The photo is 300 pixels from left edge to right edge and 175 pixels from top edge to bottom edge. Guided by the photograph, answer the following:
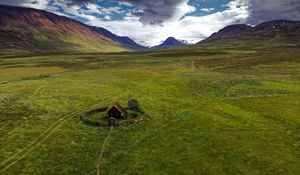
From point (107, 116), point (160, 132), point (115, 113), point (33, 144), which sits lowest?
point (33, 144)

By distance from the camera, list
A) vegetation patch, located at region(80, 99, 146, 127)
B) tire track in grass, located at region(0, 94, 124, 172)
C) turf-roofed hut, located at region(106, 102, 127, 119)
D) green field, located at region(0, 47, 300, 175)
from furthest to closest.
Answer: turf-roofed hut, located at region(106, 102, 127, 119)
vegetation patch, located at region(80, 99, 146, 127)
tire track in grass, located at region(0, 94, 124, 172)
green field, located at region(0, 47, 300, 175)

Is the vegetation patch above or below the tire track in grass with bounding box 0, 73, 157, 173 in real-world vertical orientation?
above

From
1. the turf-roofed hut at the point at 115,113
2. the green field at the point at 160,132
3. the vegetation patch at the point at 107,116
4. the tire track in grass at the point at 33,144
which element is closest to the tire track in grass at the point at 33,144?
the tire track in grass at the point at 33,144

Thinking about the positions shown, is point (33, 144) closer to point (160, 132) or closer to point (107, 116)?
point (107, 116)

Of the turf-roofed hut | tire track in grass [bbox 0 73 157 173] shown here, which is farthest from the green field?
the turf-roofed hut

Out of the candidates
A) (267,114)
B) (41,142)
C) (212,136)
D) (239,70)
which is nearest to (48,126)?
(41,142)

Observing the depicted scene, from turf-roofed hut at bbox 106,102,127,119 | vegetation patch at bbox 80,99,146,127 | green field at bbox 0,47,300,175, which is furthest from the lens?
turf-roofed hut at bbox 106,102,127,119

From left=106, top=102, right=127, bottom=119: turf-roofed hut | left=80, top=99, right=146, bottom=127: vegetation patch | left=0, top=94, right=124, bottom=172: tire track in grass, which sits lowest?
left=0, top=94, right=124, bottom=172: tire track in grass

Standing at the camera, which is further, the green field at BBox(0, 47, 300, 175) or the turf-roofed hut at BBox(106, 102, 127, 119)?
the turf-roofed hut at BBox(106, 102, 127, 119)

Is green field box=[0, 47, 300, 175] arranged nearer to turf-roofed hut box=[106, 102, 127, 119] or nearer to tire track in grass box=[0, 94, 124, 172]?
tire track in grass box=[0, 94, 124, 172]

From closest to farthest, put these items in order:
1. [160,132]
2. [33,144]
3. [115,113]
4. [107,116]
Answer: [33,144] < [160,132] < [115,113] < [107,116]

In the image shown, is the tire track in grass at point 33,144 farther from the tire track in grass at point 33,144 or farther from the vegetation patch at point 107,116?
the vegetation patch at point 107,116

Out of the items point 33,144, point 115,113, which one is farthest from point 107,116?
point 33,144

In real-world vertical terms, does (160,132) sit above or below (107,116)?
below
